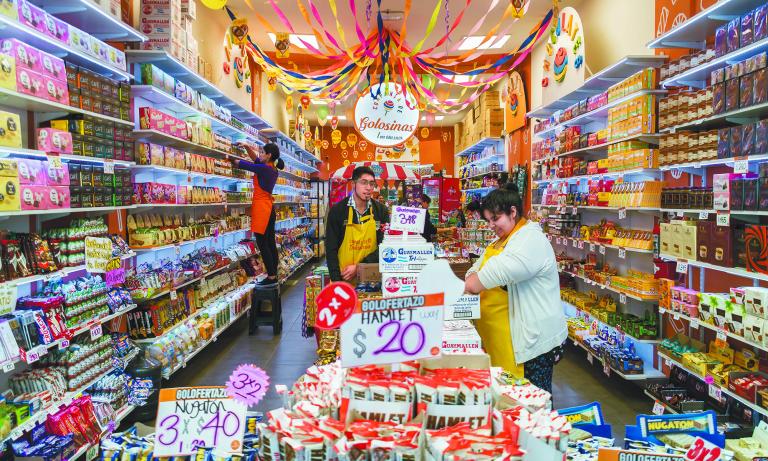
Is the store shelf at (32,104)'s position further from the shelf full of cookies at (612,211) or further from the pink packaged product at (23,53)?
the shelf full of cookies at (612,211)

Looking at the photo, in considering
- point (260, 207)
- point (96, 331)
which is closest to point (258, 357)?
point (260, 207)

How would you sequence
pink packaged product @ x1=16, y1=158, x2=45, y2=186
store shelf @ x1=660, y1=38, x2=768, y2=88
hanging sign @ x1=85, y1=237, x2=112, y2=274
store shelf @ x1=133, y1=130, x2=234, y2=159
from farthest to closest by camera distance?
1. store shelf @ x1=133, y1=130, x2=234, y2=159
2. hanging sign @ x1=85, y1=237, x2=112, y2=274
3. store shelf @ x1=660, y1=38, x2=768, y2=88
4. pink packaged product @ x1=16, y1=158, x2=45, y2=186

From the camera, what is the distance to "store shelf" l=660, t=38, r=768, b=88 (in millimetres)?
3465

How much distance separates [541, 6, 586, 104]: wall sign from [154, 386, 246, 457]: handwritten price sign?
Answer: 6.05m

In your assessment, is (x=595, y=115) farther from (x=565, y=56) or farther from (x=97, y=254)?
(x=97, y=254)

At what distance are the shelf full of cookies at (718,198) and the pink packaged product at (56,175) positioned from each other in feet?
14.6

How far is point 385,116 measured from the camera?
7480 millimetres

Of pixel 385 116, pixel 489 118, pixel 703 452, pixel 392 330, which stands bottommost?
pixel 703 452

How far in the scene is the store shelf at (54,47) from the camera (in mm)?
3057

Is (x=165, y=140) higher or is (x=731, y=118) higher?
(x=165, y=140)

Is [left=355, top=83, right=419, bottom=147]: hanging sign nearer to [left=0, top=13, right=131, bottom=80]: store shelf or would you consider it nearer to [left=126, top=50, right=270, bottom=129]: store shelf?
[left=126, top=50, right=270, bottom=129]: store shelf

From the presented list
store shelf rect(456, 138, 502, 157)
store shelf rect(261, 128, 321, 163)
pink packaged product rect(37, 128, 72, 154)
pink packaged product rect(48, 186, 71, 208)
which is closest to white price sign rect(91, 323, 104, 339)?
pink packaged product rect(48, 186, 71, 208)

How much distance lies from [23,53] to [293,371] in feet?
12.3

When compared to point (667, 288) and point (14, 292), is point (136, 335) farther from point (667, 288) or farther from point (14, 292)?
point (667, 288)
